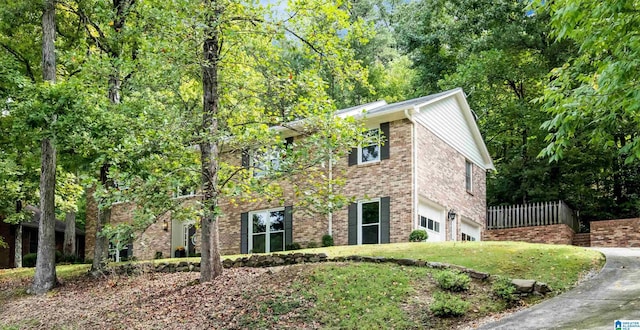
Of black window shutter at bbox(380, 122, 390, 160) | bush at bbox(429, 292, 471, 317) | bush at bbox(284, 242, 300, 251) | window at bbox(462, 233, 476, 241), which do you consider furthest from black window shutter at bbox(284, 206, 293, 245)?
bush at bbox(429, 292, 471, 317)

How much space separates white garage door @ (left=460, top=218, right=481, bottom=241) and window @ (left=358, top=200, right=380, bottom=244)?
189 inches

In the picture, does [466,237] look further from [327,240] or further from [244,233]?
[244,233]

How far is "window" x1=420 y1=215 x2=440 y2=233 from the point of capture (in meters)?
20.1

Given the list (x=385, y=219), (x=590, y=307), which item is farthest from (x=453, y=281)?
(x=385, y=219)

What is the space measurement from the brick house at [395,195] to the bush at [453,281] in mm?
6595

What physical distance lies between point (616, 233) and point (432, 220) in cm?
669

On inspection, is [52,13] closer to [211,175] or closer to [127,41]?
[127,41]

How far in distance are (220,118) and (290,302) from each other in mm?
4695

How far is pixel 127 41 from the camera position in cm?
1756

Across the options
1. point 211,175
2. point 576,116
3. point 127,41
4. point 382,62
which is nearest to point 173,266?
point 211,175

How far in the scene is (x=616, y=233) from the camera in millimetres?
22016

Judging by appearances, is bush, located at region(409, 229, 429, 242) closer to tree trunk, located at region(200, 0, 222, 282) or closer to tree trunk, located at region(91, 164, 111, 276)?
tree trunk, located at region(200, 0, 222, 282)

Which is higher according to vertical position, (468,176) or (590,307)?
(468,176)

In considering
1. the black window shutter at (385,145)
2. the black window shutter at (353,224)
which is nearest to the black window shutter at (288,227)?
the black window shutter at (353,224)
